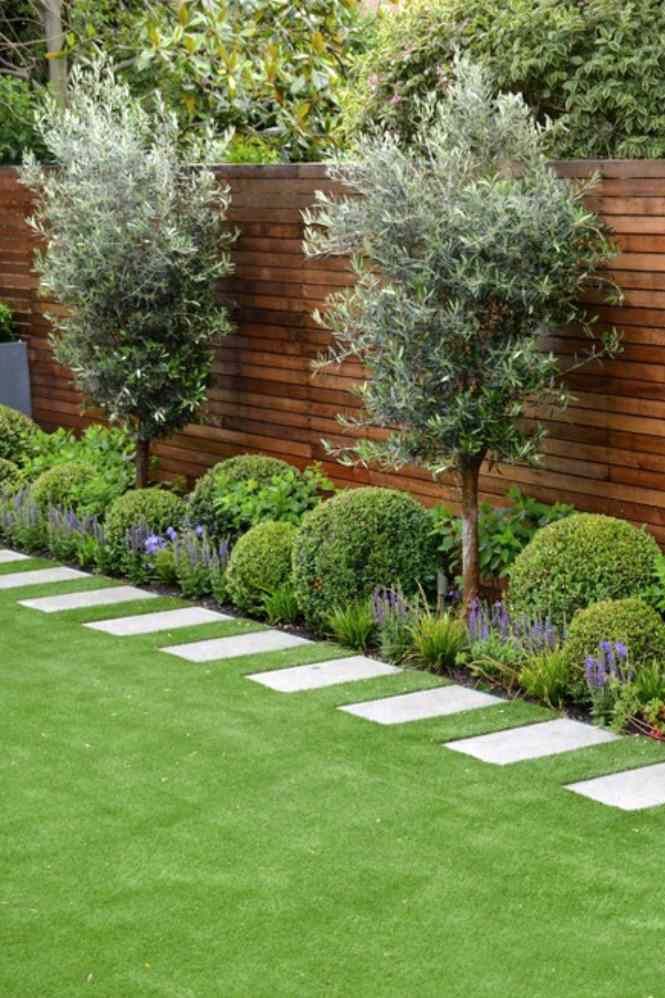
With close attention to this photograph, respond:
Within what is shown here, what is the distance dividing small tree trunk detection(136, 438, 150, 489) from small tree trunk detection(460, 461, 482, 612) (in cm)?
336

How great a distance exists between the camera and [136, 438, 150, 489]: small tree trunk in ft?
37.1

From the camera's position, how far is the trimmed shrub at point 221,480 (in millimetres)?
10281

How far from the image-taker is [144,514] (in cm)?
1045

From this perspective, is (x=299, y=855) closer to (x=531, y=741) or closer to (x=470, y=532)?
(x=531, y=741)

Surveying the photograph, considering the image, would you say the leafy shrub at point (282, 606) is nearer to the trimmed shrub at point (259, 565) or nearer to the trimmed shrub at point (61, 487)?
the trimmed shrub at point (259, 565)

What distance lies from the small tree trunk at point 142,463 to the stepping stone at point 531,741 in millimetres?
4879

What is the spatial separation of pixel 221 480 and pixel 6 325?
4.17 metres

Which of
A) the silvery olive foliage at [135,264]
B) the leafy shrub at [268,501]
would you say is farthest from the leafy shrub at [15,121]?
the leafy shrub at [268,501]

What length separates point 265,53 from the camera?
13484 millimetres

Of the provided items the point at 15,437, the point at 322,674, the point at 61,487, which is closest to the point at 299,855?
the point at 322,674

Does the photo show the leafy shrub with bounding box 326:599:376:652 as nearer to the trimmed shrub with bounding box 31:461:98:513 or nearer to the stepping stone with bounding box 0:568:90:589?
the stepping stone with bounding box 0:568:90:589

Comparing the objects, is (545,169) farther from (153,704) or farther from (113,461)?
(113,461)

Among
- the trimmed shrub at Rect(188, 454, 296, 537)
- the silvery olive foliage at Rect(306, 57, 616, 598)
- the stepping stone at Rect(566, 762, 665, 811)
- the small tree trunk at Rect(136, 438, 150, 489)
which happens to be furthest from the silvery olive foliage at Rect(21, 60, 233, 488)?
the stepping stone at Rect(566, 762, 665, 811)

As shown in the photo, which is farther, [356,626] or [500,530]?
[500,530]
